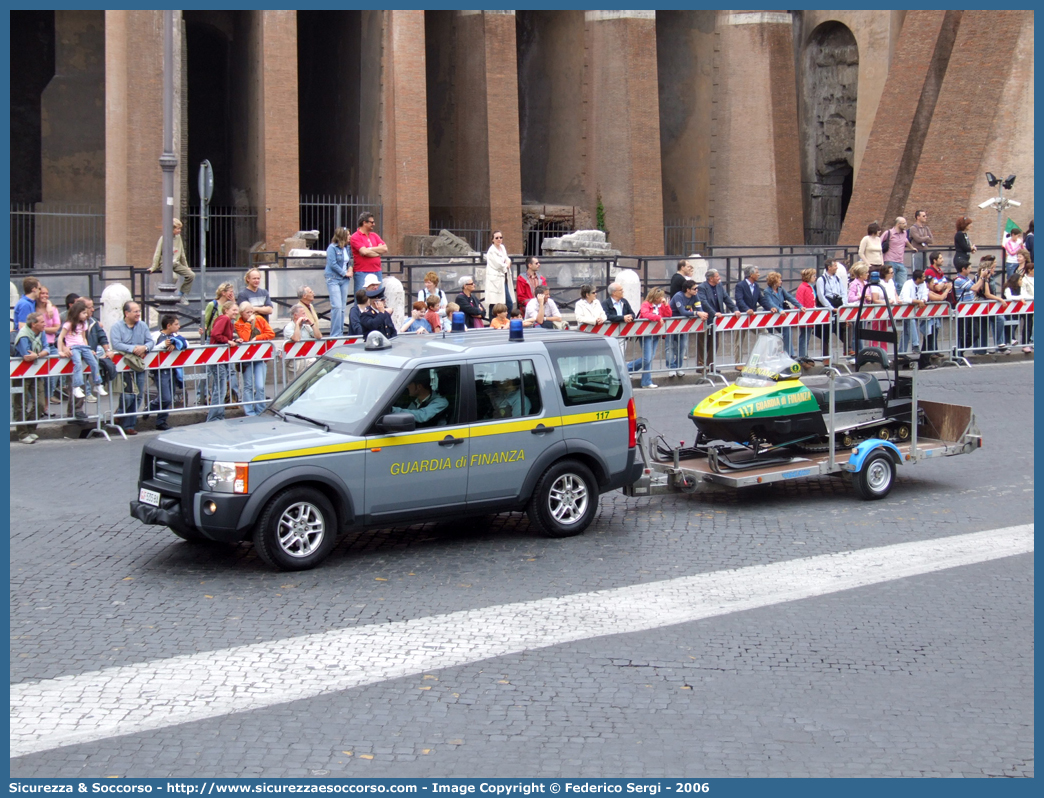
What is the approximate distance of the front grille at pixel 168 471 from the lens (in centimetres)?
932

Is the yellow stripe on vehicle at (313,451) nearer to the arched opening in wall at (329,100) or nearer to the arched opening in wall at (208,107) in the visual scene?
the arched opening in wall at (329,100)

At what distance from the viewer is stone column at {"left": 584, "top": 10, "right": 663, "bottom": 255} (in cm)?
3625

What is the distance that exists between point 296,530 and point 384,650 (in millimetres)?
1933

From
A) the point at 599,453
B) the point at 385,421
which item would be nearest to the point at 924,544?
the point at 599,453

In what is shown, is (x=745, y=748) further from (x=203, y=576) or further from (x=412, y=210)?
(x=412, y=210)

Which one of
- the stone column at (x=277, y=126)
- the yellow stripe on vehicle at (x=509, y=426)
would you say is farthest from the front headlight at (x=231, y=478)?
the stone column at (x=277, y=126)

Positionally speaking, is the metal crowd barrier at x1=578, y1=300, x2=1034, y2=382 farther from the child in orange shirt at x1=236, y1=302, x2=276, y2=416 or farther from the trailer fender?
the trailer fender

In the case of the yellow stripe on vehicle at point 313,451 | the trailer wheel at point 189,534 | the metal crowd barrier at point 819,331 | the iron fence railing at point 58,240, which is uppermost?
the iron fence railing at point 58,240

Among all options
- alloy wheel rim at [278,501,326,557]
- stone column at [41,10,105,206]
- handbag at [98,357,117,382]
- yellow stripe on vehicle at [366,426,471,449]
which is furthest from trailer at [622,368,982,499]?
stone column at [41,10,105,206]

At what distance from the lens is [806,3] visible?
3944 centimetres

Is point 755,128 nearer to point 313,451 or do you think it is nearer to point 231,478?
point 313,451

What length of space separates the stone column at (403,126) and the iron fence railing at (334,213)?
59 cm

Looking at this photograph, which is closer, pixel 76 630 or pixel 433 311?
pixel 76 630
